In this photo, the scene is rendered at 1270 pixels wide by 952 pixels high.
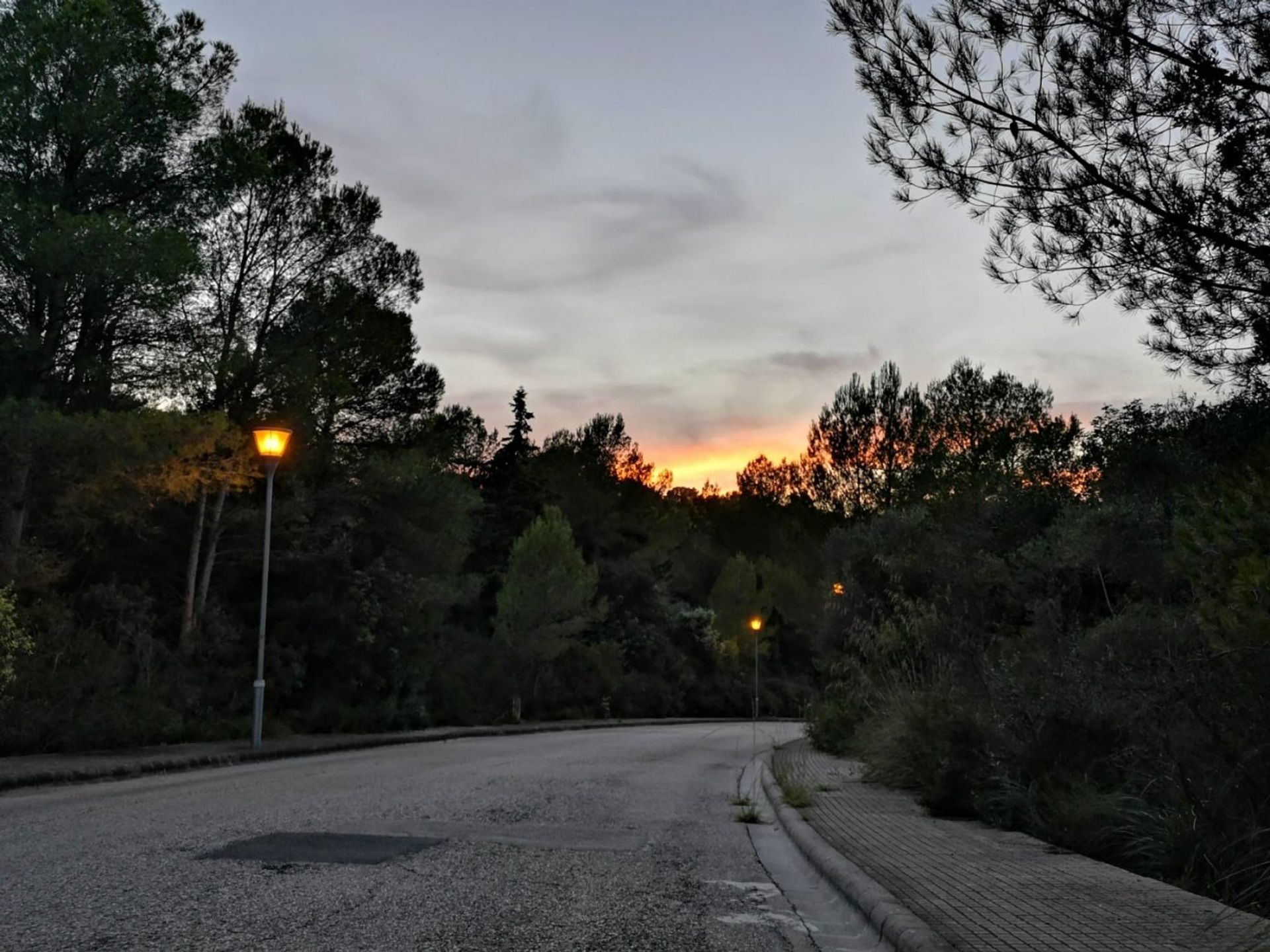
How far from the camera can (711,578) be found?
68.4 m

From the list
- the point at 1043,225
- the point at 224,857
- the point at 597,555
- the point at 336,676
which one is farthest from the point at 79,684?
the point at 597,555

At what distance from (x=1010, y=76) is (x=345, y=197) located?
66.2 feet

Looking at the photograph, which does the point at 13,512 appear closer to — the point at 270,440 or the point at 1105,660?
the point at 270,440

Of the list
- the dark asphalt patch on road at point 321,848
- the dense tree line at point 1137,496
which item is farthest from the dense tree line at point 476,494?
the dark asphalt patch on road at point 321,848

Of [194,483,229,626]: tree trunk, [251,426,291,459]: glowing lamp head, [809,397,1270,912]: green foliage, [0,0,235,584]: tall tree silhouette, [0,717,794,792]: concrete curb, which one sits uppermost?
[0,0,235,584]: tall tree silhouette

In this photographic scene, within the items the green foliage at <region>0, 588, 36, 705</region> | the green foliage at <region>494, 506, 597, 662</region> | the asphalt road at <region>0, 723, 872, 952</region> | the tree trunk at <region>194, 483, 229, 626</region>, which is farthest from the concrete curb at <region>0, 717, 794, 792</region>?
the green foliage at <region>494, 506, 597, 662</region>

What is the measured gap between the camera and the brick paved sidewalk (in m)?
5.18

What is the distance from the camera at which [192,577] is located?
22.5m

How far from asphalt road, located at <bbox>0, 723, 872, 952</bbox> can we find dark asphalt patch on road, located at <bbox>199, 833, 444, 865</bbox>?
38mm

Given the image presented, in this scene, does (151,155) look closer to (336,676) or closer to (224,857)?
(336,676)

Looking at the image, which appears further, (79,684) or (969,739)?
(79,684)

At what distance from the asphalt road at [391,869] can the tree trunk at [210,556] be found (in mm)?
9862

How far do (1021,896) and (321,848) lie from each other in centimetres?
476

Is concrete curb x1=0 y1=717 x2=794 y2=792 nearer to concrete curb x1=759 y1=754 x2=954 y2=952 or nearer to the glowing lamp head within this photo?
the glowing lamp head
